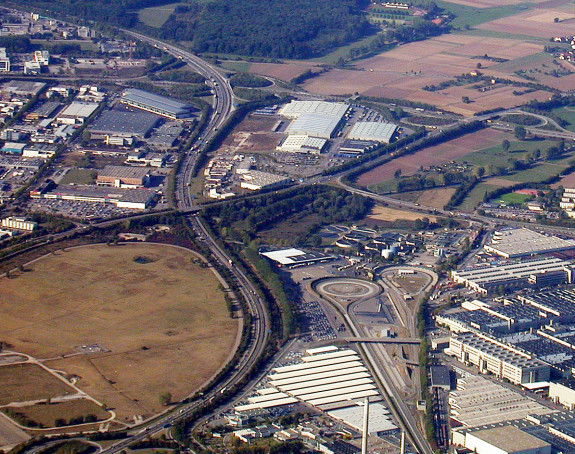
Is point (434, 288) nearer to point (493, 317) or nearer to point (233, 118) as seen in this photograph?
point (493, 317)

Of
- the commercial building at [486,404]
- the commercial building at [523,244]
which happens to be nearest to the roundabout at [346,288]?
the commercial building at [523,244]

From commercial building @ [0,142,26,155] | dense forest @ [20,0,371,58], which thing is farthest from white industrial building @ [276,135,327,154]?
dense forest @ [20,0,371,58]

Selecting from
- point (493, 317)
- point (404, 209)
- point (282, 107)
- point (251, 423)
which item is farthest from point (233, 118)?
point (251, 423)

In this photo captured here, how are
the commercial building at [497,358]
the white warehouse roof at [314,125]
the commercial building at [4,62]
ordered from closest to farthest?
the commercial building at [497,358] < the white warehouse roof at [314,125] < the commercial building at [4,62]

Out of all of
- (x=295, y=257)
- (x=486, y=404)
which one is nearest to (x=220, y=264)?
(x=295, y=257)

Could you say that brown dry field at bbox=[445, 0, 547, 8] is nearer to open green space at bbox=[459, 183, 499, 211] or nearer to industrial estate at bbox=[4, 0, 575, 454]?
industrial estate at bbox=[4, 0, 575, 454]

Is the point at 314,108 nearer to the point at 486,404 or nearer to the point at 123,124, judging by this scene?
the point at 123,124

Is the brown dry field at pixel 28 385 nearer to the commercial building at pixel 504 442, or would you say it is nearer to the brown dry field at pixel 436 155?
the commercial building at pixel 504 442
